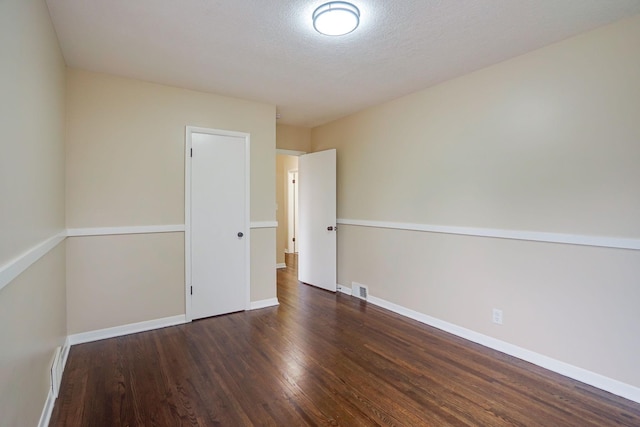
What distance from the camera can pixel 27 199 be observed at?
1.55 meters

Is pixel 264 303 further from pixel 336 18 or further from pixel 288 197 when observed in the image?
pixel 288 197

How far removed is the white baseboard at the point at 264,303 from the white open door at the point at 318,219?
93cm

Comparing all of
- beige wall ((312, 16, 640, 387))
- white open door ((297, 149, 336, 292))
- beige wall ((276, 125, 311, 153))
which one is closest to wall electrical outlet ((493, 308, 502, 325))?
beige wall ((312, 16, 640, 387))

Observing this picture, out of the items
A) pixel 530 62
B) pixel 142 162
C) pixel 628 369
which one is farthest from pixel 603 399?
pixel 142 162

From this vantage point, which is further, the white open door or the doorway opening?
the doorway opening

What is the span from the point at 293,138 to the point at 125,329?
11.0 feet

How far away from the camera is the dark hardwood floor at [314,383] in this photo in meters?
1.87

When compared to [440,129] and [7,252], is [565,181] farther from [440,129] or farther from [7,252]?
[7,252]

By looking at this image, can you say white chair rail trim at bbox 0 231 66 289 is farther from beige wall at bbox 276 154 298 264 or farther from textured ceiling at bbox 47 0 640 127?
beige wall at bbox 276 154 298 264

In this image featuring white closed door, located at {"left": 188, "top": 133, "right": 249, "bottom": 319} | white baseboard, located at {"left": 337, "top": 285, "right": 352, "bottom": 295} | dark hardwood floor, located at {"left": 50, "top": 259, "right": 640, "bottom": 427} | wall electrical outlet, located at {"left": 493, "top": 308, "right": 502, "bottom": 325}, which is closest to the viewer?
dark hardwood floor, located at {"left": 50, "top": 259, "right": 640, "bottom": 427}

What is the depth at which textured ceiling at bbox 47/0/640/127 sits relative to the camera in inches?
76.2

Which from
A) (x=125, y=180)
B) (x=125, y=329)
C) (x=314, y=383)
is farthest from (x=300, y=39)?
(x=125, y=329)

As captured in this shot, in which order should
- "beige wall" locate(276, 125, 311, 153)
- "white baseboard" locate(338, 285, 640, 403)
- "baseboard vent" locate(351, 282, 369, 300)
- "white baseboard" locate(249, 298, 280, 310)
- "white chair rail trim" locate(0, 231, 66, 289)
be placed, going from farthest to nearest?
"beige wall" locate(276, 125, 311, 153) < "baseboard vent" locate(351, 282, 369, 300) < "white baseboard" locate(249, 298, 280, 310) < "white baseboard" locate(338, 285, 640, 403) < "white chair rail trim" locate(0, 231, 66, 289)

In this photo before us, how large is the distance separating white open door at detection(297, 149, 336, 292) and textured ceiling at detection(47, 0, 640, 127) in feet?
4.81
